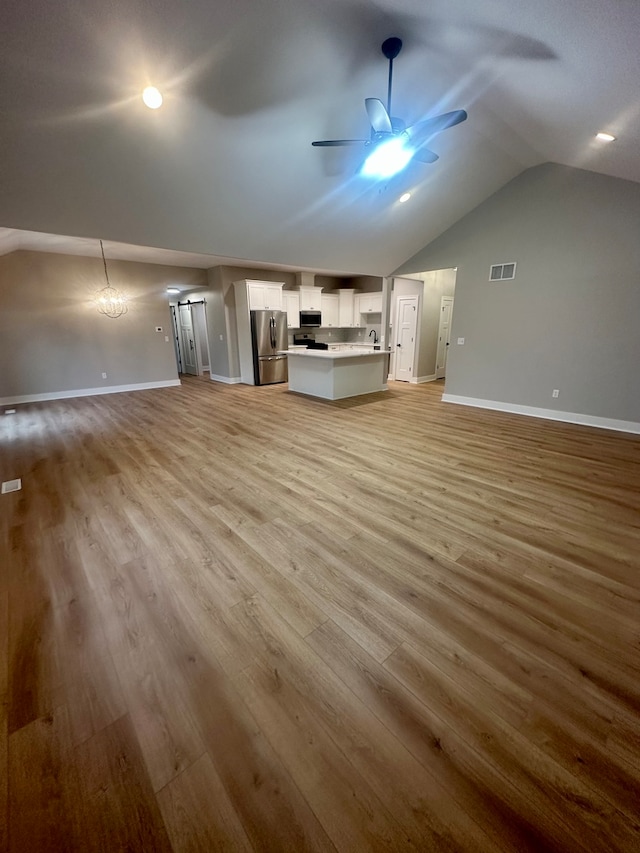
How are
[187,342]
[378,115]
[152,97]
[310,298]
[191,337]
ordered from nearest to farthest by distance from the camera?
[378,115], [152,97], [310,298], [191,337], [187,342]

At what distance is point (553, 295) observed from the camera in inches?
202

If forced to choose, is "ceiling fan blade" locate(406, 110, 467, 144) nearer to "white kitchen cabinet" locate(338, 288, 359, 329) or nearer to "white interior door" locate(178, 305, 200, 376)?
"white kitchen cabinet" locate(338, 288, 359, 329)

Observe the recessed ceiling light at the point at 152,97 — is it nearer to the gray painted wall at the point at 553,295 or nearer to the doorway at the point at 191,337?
the gray painted wall at the point at 553,295

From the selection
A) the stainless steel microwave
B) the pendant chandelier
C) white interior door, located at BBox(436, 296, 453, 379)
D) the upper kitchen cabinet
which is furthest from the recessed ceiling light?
white interior door, located at BBox(436, 296, 453, 379)

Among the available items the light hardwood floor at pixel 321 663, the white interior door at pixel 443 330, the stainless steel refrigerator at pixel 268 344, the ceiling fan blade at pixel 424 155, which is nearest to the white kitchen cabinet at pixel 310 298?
the stainless steel refrigerator at pixel 268 344

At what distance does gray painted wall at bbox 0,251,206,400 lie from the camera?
6.31 metres

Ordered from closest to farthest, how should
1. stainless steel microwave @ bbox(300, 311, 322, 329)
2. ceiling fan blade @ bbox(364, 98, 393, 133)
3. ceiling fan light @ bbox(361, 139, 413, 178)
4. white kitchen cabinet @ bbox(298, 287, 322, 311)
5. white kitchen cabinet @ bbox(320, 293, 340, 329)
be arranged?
ceiling fan blade @ bbox(364, 98, 393, 133) → ceiling fan light @ bbox(361, 139, 413, 178) → white kitchen cabinet @ bbox(298, 287, 322, 311) → stainless steel microwave @ bbox(300, 311, 322, 329) → white kitchen cabinet @ bbox(320, 293, 340, 329)

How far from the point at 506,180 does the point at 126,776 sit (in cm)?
743

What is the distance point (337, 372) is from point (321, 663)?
204 inches

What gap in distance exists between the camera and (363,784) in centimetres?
108

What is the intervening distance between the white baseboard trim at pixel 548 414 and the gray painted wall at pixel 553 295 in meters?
0.07

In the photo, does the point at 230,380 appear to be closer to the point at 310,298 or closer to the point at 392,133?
the point at 310,298

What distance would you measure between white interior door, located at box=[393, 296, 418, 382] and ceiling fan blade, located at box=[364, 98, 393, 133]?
5316 millimetres

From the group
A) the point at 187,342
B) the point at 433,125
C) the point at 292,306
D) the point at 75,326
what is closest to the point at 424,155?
the point at 433,125
